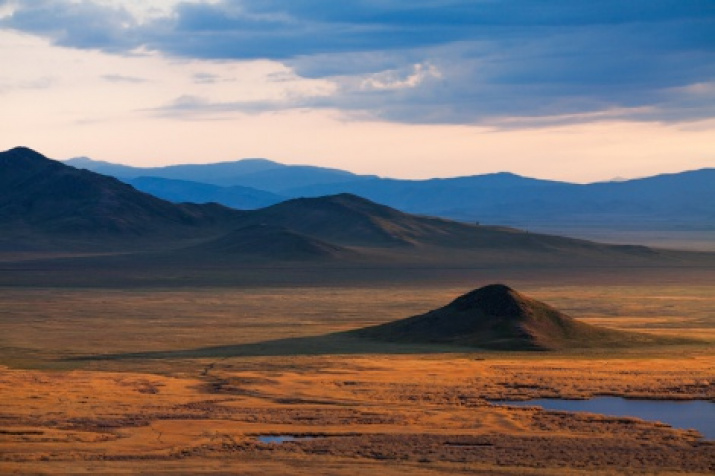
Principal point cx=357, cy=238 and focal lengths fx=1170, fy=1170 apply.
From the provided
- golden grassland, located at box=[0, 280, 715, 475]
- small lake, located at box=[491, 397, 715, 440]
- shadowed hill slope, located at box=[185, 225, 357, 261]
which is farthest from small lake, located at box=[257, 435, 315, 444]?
shadowed hill slope, located at box=[185, 225, 357, 261]

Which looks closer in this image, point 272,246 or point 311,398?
point 311,398

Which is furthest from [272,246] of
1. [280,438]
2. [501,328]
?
[280,438]

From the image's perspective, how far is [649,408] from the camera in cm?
4453

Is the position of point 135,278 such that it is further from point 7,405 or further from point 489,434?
point 489,434

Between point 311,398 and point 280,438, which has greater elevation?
point 311,398

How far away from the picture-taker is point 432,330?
67.7 metres

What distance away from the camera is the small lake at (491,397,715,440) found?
41406 mm

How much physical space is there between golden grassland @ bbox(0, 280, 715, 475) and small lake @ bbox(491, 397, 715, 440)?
3.82 feet

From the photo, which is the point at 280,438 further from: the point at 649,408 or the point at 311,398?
the point at 649,408

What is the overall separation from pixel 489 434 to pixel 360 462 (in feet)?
19.1

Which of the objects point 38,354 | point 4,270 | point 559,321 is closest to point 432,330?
point 559,321

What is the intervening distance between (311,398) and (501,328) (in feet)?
74.1

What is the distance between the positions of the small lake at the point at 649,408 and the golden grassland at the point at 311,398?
1.16 metres

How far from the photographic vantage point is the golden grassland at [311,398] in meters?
34.4
